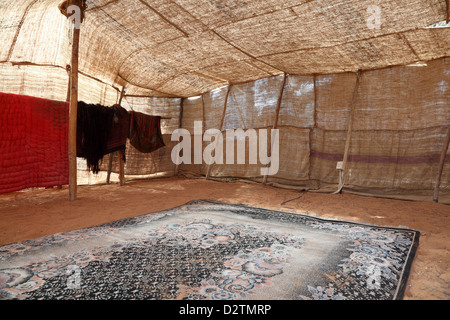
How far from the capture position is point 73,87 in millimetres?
3656

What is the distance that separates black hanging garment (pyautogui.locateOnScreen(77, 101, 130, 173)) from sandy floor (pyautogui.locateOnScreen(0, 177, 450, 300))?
0.67 meters

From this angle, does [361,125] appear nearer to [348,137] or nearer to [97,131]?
[348,137]

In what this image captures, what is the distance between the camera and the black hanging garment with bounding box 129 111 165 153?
532 cm

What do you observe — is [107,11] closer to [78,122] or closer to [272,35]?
[78,122]

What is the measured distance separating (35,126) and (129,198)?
1.58m

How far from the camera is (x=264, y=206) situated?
3686mm

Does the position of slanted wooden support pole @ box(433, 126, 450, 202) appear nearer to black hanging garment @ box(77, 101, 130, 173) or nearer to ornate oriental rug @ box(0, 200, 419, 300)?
ornate oriental rug @ box(0, 200, 419, 300)

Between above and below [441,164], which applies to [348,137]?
above

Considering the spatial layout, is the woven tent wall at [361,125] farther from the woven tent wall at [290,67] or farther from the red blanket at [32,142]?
the red blanket at [32,142]

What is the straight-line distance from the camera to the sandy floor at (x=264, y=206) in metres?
1.77

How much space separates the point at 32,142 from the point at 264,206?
3214 mm

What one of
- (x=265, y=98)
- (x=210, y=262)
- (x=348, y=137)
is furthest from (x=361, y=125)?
(x=210, y=262)

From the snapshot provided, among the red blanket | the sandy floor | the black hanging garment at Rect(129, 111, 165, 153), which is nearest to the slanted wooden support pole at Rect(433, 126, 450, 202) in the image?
the sandy floor
